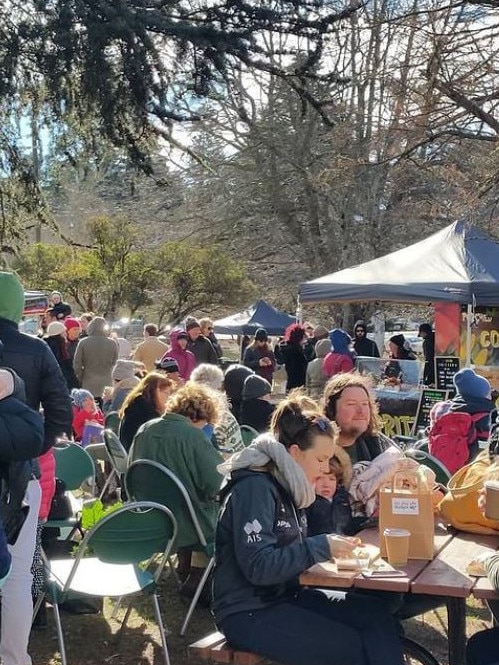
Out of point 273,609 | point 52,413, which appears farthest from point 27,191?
point 273,609

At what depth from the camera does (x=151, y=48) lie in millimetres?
6664

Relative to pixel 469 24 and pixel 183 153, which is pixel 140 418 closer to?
pixel 183 153

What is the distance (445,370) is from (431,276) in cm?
104

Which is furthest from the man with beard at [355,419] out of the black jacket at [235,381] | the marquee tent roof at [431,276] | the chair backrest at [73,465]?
the marquee tent roof at [431,276]

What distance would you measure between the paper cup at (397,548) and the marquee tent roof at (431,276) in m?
6.20

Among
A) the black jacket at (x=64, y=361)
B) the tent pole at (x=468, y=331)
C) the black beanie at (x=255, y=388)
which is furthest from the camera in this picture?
the black jacket at (x=64, y=361)

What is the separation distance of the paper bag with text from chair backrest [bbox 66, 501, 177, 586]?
3.35 ft

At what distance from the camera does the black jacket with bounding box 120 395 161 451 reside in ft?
18.7

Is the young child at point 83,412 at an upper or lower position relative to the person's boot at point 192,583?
upper

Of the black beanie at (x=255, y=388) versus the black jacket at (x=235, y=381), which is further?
the black jacket at (x=235, y=381)

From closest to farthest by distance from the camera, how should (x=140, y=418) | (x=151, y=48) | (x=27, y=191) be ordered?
1. (x=140, y=418)
2. (x=151, y=48)
3. (x=27, y=191)

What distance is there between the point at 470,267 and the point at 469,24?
8.77 feet

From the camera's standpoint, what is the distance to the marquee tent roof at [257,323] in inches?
835

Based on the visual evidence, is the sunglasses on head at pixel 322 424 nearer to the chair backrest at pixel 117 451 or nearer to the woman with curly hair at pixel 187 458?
the woman with curly hair at pixel 187 458
